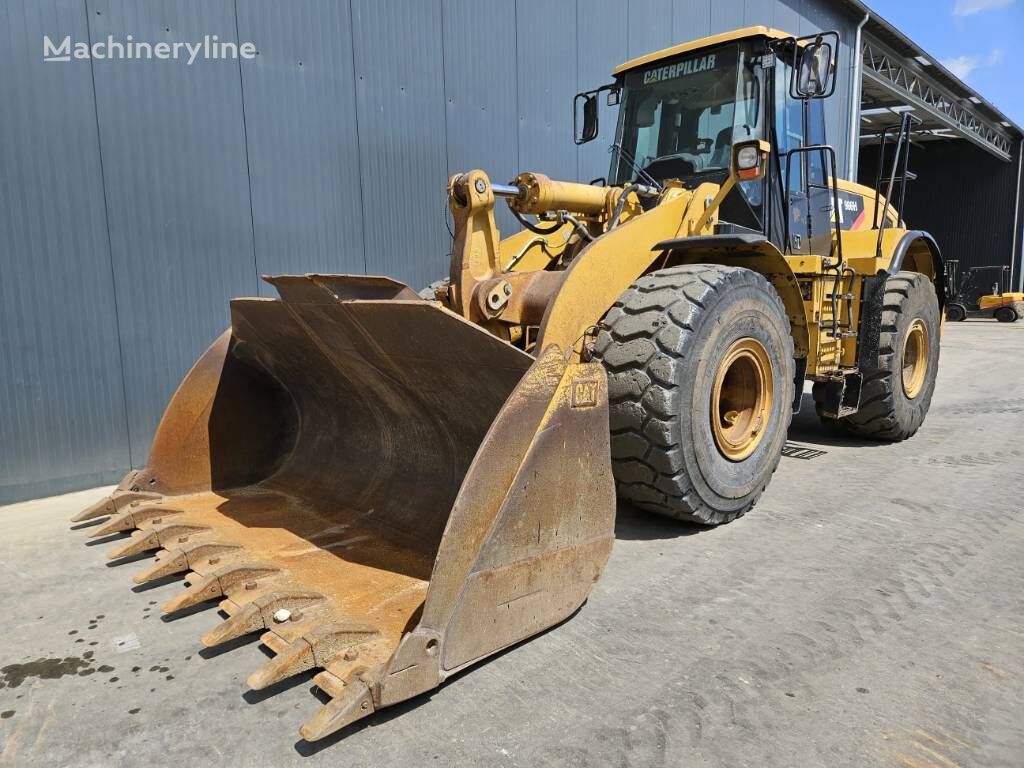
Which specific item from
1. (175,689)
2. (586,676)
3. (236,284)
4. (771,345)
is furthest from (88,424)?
(771,345)

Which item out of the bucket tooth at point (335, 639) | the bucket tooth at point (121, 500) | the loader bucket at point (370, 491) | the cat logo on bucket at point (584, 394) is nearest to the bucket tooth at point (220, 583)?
the loader bucket at point (370, 491)

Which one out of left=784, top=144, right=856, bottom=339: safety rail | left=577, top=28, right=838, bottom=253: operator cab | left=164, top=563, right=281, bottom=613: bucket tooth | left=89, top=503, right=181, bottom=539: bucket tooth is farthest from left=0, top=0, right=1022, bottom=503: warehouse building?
left=784, top=144, right=856, bottom=339: safety rail

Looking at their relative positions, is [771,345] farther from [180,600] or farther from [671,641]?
[180,600]

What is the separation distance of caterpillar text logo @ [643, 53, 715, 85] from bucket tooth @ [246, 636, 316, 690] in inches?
170

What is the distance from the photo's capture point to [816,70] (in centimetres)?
426

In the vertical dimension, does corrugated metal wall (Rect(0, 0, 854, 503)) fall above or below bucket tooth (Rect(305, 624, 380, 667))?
above

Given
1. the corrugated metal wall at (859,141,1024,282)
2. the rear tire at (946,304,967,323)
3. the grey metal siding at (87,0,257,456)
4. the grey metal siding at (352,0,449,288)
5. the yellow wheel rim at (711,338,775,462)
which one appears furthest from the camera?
the corrugated metal wall at (859,141,1024,282)

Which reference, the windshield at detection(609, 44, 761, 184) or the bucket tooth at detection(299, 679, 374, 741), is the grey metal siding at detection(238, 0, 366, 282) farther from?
the bucket tooth at detection(299, 679, 374, 741)

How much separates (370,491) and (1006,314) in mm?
25229

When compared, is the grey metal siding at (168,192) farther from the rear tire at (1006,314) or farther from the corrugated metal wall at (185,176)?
the rear tire at (1006,314)

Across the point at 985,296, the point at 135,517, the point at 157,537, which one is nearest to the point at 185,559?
the point at 157,537

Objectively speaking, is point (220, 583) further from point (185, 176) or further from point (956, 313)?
point (956, 313)

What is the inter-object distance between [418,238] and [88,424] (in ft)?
10.4

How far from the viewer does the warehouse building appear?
4.87 metres
